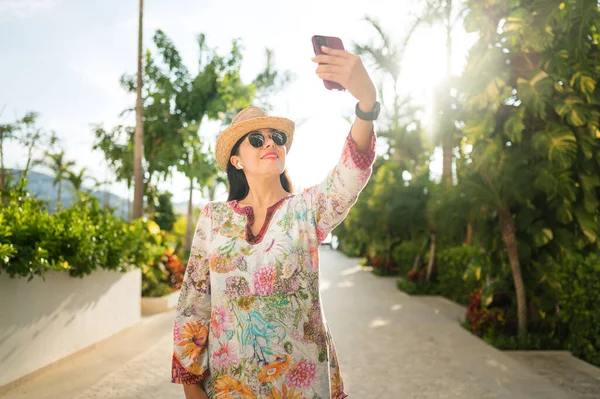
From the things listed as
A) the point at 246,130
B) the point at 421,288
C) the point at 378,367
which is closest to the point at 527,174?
the point at 378,367

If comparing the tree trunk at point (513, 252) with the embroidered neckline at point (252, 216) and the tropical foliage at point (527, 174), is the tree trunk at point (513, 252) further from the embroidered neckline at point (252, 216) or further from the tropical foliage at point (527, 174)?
the embroidered neckline at point (252, 216)

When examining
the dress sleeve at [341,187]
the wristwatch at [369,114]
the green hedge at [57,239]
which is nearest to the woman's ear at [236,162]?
the dress sleeve at [341,187]

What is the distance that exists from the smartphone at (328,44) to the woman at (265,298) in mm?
185

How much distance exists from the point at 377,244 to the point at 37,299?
765 inches

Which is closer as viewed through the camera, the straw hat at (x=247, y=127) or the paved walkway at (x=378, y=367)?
the straw hat at (x=247, y=127)

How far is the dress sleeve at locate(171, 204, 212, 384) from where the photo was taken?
7.73ft

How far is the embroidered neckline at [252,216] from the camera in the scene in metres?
2.38

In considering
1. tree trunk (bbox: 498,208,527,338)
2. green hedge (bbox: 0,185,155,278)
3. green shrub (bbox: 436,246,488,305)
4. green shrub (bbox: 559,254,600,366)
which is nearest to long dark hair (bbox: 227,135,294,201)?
green hedge (bbox: 0,185,155,278)

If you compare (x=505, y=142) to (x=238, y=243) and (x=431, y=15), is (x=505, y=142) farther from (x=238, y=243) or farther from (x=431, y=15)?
(x=431, y=15)

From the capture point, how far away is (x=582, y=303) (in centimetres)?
769

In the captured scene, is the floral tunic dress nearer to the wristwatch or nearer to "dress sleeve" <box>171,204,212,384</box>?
"dress sleeve" <box>171,204,212,384</box>

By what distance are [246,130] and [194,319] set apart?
83 centimetres

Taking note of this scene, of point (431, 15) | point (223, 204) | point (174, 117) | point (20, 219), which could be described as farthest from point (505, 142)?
point (174, 117)

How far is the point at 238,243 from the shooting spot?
2359 millimetres
